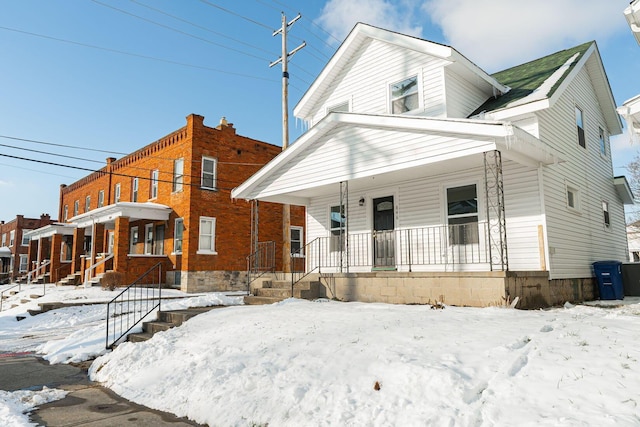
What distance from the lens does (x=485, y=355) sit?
15.7 ft

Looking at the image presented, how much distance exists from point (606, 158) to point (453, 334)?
1364 centimetres

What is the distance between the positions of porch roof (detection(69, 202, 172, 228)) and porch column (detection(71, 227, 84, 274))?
9.36 feet

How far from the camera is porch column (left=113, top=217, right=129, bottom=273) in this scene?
20094 millimetres

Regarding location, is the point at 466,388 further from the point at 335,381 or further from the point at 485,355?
the point at 335,381

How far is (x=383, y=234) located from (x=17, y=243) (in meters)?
45.0

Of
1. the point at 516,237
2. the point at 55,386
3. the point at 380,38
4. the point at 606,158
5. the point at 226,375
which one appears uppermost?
the point at 380,38

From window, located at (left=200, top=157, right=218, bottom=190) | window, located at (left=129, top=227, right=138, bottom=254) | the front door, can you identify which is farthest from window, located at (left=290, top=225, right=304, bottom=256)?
the front door

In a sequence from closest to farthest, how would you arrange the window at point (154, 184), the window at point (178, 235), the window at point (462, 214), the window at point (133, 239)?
the window at point (462, 214), the window at point (178, 235), the window at point (154, 184), the window at point (133, 239)

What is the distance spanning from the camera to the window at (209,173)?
21053 mm

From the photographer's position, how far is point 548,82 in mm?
11602

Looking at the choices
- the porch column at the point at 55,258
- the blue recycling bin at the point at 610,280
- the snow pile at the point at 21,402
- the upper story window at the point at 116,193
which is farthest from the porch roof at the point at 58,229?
the blue recycling bin at the point at 610,280

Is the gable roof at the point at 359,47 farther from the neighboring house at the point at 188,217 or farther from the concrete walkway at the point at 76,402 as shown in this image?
the concrete walkway at the point at 76,402

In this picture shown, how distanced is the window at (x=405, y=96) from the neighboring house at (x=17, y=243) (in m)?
42.6

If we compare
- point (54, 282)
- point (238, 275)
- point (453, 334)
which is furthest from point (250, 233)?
point (453, 334)
